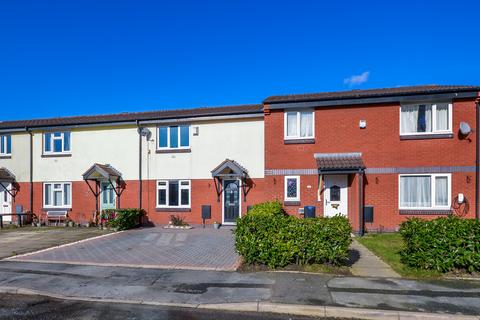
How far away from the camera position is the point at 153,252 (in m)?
10.5

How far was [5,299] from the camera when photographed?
648 centimetres

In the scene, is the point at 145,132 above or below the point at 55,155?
above

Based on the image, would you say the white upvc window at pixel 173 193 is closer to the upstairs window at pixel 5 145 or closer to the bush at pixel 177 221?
the bush at pixel 177 221

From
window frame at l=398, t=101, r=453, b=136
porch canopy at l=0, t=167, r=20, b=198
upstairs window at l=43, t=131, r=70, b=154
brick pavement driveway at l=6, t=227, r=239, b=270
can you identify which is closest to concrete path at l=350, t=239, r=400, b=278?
brick pavement driveway at l=6, t=227, r=239, b=270

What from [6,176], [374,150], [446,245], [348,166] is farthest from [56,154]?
[446,245]

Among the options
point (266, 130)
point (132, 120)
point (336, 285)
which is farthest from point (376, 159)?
point (132, 120)

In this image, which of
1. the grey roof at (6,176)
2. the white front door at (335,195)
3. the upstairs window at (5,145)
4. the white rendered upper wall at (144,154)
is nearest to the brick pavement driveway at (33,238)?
the grey roof at (6,176)

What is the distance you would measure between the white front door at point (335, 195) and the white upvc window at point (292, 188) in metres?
1.15

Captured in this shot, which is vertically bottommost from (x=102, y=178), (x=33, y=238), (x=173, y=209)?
(x=33, y=238)

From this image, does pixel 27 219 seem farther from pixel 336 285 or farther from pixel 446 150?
pixel 446 150

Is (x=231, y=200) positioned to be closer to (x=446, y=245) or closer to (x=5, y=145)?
(x=446, y=245)

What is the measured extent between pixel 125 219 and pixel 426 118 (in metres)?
13.4

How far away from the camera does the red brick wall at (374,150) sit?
13.4 meters

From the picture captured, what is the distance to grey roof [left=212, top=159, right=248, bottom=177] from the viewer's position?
15.5m
